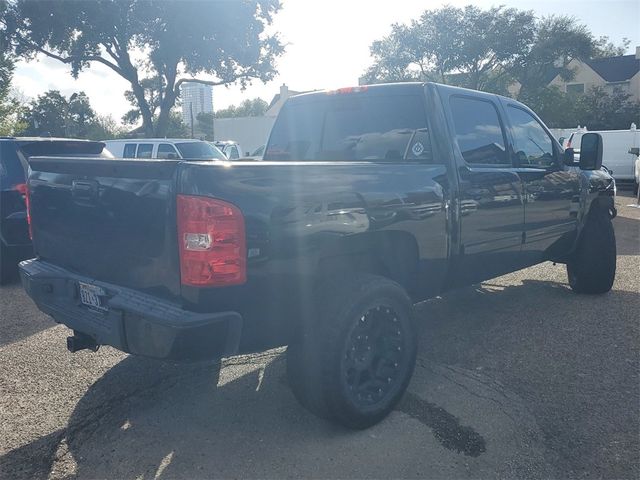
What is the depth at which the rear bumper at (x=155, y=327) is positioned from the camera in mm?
2521

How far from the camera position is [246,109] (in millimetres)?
81375

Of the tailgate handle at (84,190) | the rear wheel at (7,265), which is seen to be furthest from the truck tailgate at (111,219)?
the rear wheel at (7,265)

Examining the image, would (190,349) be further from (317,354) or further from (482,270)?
(482,270)

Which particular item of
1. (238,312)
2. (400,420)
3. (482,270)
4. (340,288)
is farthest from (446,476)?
(482,270)

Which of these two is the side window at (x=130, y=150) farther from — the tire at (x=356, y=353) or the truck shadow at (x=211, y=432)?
the tire at (x=356, y=353)

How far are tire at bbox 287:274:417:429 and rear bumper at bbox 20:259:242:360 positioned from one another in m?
0.49

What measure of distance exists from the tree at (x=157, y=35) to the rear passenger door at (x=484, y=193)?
75.3 feet

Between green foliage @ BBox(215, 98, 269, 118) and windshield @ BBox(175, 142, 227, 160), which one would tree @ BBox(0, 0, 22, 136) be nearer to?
windshield @ BBox(175, 142, 227, 160)

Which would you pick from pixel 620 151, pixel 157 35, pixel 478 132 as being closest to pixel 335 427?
pixel 478 132

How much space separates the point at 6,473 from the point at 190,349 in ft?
4.03

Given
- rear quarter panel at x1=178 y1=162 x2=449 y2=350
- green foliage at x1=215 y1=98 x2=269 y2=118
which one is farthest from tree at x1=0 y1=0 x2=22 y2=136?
green foliage at x1=215 y1=98 x2=269 y2=118

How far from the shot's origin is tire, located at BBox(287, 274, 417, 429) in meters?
2.92

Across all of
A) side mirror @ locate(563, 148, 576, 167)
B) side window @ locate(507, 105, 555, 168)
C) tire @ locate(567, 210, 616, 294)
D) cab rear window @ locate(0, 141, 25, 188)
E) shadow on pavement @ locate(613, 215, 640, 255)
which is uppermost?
side window @ locate(507, 105, 555, 168)

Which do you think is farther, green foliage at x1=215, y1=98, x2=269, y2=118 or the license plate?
green foliage at x1=215, y1=98, x2=269, y2=118
